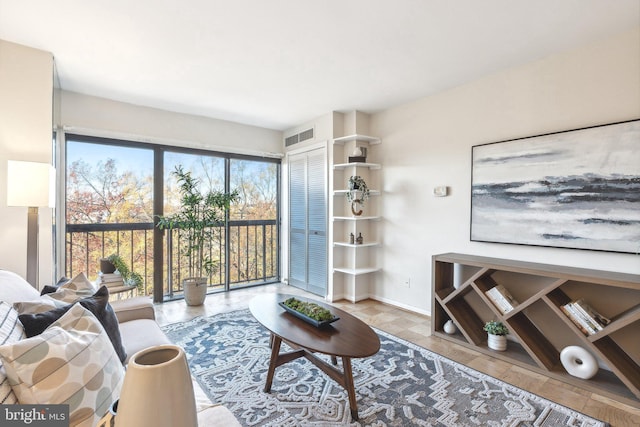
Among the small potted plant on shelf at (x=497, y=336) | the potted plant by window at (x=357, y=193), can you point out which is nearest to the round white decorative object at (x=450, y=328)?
the small potted plant on shelf at (x=497, y=336)

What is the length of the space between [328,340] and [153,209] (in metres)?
3.10

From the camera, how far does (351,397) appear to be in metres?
1.83

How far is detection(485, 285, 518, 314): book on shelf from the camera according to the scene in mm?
2545

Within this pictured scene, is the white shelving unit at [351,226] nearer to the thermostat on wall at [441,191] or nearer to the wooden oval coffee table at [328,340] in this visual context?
the thermostat on wall at [441,191]

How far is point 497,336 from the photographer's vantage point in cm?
259

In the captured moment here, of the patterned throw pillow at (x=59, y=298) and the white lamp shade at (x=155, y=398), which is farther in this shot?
the patterned throw pillow at (x=59, y=298)

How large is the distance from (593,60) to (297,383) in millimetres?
3240

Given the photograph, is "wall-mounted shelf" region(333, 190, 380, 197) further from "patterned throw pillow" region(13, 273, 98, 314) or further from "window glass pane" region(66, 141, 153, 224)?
"patterned throw pillow" region(13, 273, 98, 314)

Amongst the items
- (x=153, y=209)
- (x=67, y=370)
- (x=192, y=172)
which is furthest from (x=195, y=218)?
(x=67, y=370)

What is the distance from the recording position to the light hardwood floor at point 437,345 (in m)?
1.92

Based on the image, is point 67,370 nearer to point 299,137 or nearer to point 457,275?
point 457,275

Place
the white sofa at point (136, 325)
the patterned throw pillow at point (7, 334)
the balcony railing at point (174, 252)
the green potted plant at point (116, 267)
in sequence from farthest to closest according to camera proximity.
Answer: the balcony railing at point (174, 252) → the green potted plant at point (116, 267) → the white sofa at point (136, 325) → the patterned throw pillow at point (7, 334)

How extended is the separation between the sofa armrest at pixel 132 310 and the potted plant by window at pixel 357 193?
2.43m

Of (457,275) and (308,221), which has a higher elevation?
(308,221)
